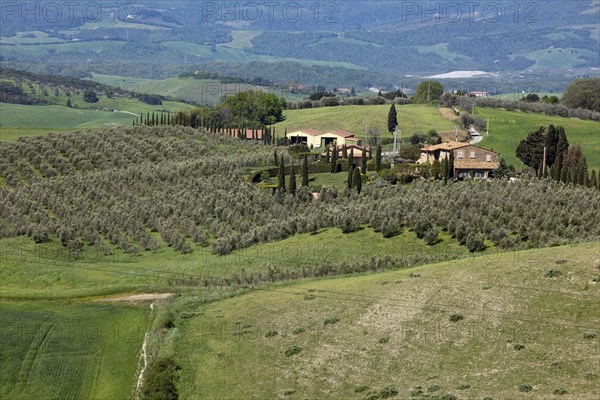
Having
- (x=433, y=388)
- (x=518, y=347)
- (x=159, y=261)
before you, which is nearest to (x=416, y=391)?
(x=433, y=388)

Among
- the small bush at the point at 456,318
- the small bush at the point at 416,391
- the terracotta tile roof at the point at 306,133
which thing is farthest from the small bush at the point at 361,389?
the terracotta tile roof at the point at 306,133

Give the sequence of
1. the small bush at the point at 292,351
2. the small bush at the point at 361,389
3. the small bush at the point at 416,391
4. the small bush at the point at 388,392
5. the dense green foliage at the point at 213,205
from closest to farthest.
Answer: the small bush at the point at 416,391, the small bush at the point at 388,392, the small bush at the point at 361,389, the small bush at the point at 292,351, the dense green foliage at the point at 213,205

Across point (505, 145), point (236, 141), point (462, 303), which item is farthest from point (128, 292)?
point (505, 145)

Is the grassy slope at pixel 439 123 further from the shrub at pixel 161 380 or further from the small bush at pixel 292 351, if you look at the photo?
the shrub at pixel 161 380

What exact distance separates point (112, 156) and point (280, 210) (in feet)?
109

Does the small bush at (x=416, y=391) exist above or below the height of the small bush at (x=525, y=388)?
below

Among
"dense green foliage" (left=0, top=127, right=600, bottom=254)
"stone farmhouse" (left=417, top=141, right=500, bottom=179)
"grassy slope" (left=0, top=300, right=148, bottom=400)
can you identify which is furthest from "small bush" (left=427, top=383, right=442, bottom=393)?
"stone farmhouse" (left=417, top=141, right=500, bottom=179)

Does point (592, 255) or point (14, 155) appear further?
point (14, 155)

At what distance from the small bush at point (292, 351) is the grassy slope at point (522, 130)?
8422 cm

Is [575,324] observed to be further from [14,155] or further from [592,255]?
[14,155]

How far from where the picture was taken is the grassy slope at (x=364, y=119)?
160 metres

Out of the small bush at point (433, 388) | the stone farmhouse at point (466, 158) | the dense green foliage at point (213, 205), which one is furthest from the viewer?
the stone farmhouse at point (466, 158)

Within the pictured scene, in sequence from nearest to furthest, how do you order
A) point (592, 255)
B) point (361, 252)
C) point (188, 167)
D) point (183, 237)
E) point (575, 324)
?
point (575, 324) → point (592, 255) → point (361, 252) → point (183, 237) → point (188, 167)

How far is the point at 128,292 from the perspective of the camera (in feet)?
222
